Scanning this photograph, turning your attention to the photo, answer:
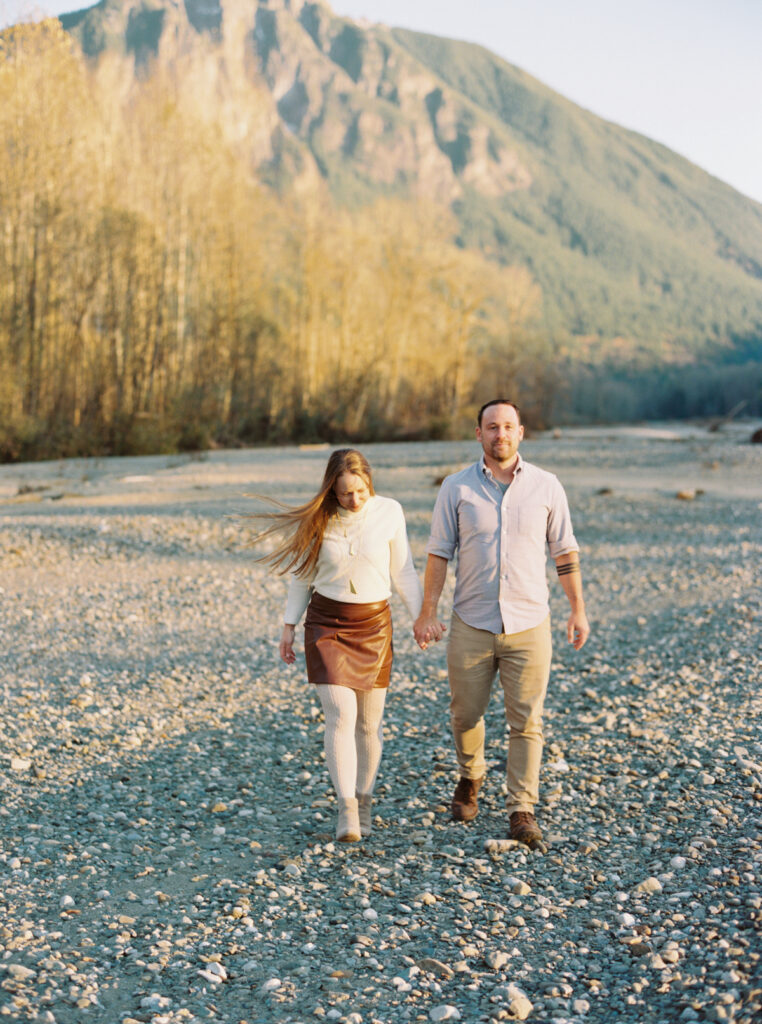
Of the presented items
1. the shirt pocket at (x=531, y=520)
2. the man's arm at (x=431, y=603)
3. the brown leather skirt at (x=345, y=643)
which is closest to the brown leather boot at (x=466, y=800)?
the brown leather skirt at (x=345, y=643)

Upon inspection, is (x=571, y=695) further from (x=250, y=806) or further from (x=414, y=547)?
(x=414, y=547)

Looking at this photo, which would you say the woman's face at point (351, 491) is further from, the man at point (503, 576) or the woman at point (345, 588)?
the man at point (503, 576)

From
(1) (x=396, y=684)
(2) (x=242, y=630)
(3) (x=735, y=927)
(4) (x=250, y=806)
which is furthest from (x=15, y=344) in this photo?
(3) (x=735, y=927)

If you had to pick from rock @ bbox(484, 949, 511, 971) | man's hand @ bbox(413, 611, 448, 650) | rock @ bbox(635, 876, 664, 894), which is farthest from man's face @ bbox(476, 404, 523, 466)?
rock @ bbox(484, 949, 511, 971)

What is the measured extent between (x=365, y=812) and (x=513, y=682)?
44.6 inches

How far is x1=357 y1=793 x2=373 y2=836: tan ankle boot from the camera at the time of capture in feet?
17.0

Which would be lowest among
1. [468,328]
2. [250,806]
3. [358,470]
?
[250,806]

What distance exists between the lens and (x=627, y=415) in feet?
418

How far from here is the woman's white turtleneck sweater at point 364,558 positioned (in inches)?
191

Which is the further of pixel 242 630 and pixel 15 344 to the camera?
pixel 15 344

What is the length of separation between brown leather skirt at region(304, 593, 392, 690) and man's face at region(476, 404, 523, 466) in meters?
0.99

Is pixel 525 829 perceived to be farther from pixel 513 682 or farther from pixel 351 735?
pixel 351 735

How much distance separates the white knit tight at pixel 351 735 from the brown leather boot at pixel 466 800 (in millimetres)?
535

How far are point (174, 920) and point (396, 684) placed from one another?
14.2ft
